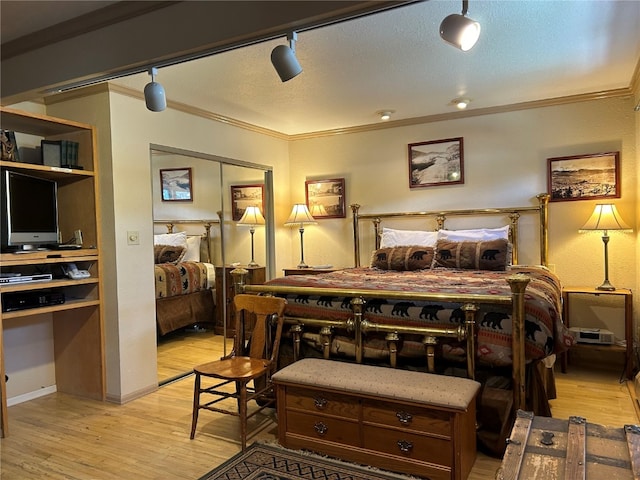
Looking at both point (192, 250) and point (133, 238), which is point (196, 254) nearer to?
point (192, 250)

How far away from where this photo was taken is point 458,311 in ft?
8.13

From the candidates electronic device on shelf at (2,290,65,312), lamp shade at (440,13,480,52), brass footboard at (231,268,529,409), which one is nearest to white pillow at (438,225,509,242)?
brass footboard at (231,268,529,409)

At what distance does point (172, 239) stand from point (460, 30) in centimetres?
284

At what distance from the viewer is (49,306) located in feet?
10.2

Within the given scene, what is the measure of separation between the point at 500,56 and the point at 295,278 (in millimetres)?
2078

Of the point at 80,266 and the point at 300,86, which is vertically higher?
the point at 300,86

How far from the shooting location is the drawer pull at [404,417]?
2172mm

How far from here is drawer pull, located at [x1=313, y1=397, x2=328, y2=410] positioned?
94.0 inches

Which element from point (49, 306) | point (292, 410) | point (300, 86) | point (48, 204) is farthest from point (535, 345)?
point (48, 204)

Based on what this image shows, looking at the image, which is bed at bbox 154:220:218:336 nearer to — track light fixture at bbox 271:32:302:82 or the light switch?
the light switch

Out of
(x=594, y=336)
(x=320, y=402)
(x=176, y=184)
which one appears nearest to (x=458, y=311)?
(x=320, y=402)

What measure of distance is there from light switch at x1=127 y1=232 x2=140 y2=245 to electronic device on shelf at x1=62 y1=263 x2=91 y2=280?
1.21 ft

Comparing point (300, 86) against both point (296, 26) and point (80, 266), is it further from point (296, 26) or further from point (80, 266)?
point (80, 266)

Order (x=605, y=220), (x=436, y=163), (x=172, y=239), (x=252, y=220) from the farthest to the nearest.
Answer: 1. (x=252, y=220)
2. (x=436, y=163)
3. (x=172, y=239)
4. (x=605, y=220)
